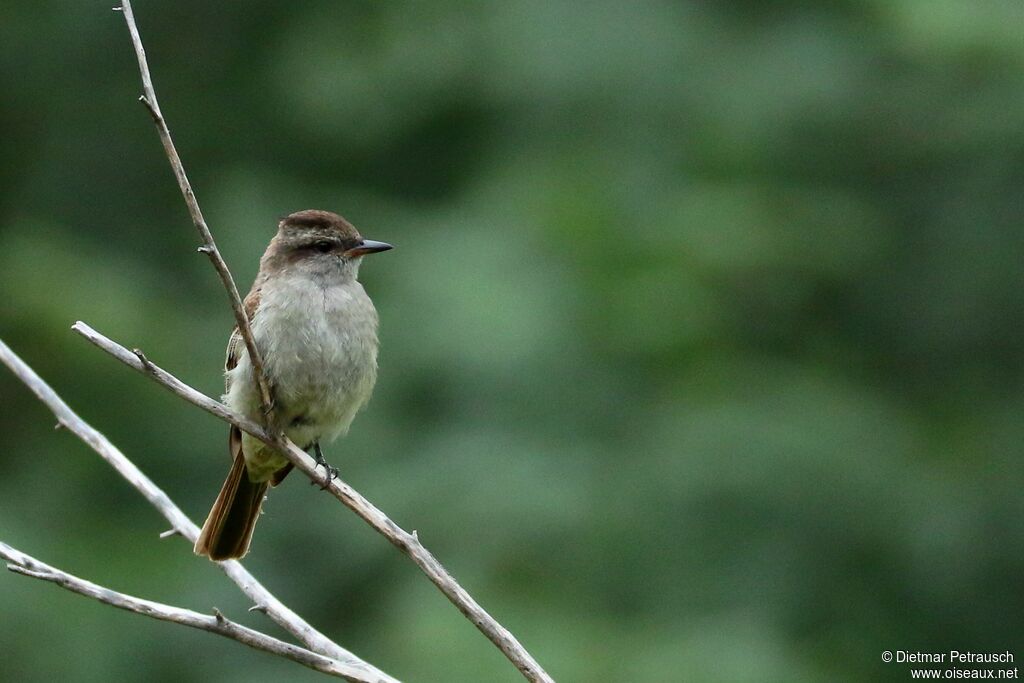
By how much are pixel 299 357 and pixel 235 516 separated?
72cm

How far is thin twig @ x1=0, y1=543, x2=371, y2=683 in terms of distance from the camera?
4160 mm

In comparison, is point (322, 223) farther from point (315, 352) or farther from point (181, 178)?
point (181, 178)

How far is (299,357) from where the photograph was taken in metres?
5.77

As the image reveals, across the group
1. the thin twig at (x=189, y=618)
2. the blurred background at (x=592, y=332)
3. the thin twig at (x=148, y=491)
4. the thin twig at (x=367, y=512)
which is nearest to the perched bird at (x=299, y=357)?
the thin twig at (x=148, y=491)

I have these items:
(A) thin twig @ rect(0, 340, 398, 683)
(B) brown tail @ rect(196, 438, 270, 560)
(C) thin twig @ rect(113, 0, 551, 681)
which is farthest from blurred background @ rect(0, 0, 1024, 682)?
(C) thin twig @ rect(113, 0, 551, 681)

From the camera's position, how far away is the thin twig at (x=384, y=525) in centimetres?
420

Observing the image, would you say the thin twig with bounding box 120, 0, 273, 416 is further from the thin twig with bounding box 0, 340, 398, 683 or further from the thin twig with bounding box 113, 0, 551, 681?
the thin twig with bounding box 0, 340, 398, 683

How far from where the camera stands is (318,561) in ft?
32.7

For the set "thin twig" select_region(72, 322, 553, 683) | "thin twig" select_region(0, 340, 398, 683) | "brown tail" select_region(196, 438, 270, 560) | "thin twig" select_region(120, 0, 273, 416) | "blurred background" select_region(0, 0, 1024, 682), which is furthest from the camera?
"blurred background" select_region(0, 0, 1024, 682)

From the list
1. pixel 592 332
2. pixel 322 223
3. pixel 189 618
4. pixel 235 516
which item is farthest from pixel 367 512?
pixel 592 332

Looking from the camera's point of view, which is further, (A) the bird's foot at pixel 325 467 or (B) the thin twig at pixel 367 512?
(A) the bird's foot at pixel 325 467

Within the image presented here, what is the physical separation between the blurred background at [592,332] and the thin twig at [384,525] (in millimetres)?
2971

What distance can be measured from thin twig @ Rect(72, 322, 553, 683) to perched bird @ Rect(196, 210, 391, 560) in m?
0.64

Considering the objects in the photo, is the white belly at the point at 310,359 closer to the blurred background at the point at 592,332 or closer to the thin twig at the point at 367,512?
the thin twig at the point at 367,512
